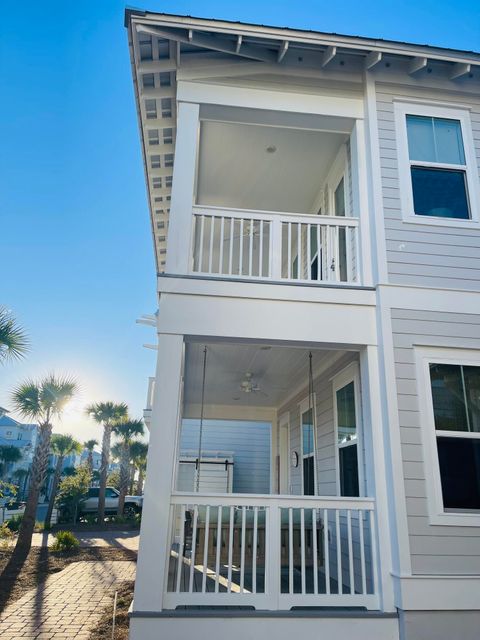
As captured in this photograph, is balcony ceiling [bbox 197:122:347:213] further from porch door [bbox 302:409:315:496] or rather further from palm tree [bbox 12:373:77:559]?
palm tree [bbox 12:373:77:559]

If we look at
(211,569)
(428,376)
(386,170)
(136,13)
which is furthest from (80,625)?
(136,13)

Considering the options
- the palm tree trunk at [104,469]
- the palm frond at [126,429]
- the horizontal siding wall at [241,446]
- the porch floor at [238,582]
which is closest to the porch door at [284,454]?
the porch floor at [238,582]

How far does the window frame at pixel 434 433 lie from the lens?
424 cm

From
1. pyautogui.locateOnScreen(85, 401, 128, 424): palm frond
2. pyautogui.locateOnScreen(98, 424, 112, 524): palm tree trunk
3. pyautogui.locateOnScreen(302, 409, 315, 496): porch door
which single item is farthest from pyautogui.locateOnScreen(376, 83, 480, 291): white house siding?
pyautogui.locateOnScreen(85, 401, 128, 424): palm frond

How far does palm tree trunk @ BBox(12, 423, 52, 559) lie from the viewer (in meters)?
11.9

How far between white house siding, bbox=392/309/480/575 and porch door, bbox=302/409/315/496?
3166mm

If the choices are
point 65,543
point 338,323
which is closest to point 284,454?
point 338,323

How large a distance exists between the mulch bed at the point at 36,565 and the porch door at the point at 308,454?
16.7 ft

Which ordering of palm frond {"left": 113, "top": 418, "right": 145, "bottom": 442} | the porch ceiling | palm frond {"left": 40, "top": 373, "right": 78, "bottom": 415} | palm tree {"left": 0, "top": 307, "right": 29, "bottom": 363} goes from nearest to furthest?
the porch ceiling < palm tree {"left": 0, "top": 307, "right": 29, "bottom": 363} < palm frond {"left": 40, "top": 373, "right": 78, "bottom": 415} < palm frond {"left": 113, "top": 418, "right": 145, "bottom": 442}

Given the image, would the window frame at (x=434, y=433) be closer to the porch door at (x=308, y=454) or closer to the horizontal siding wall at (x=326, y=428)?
the horizontal siding wall at (x=326, y=428)

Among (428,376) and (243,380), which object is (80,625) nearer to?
(243,380)

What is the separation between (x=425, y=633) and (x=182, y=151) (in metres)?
5.33

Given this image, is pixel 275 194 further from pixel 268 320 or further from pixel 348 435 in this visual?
pixel 348 435

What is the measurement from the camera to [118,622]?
597cm
